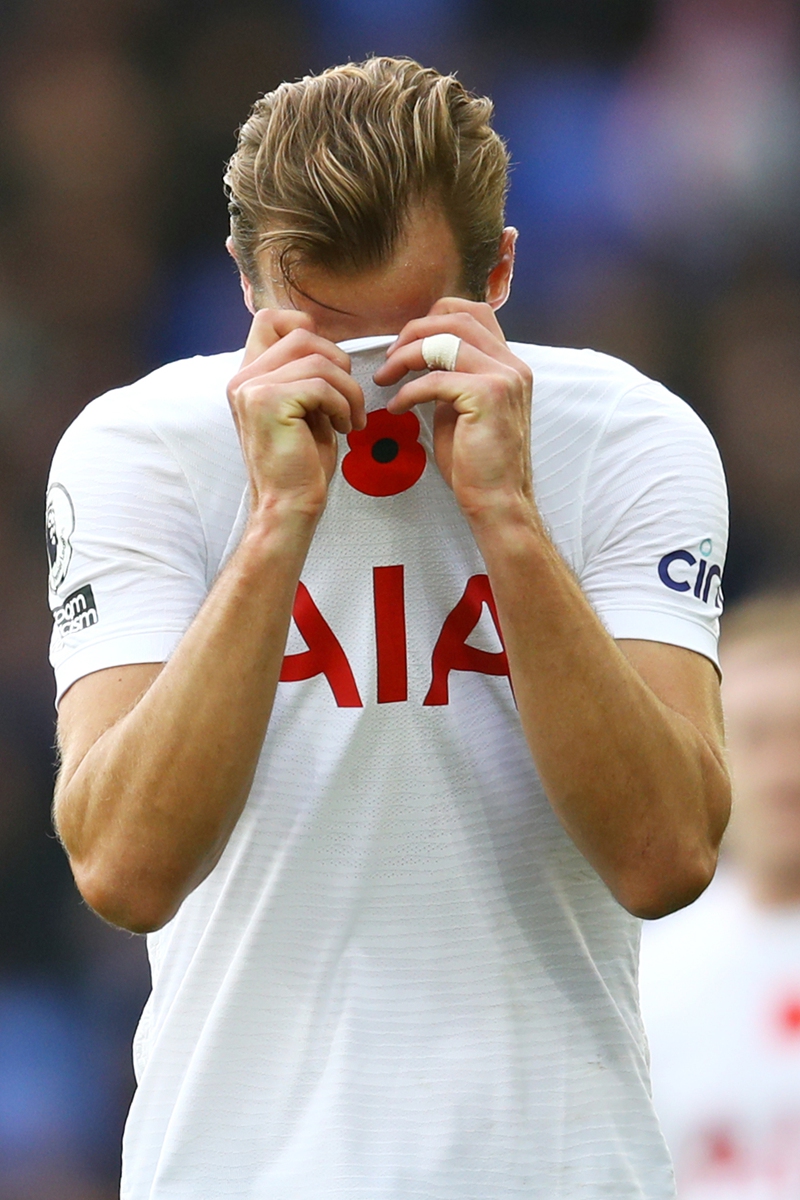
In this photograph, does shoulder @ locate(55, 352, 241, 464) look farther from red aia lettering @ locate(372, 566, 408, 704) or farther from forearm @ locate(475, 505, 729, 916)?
forearm @ locate(475, 505, 729, 916)

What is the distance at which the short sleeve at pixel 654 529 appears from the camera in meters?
1.72

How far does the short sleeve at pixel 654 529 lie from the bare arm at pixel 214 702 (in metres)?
0.31

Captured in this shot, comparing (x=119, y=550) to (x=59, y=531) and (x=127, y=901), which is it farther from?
(x=127, y=901)

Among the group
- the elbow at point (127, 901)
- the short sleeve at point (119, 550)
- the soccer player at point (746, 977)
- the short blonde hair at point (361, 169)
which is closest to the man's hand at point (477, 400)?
the short blonde hair at point (361, 169)

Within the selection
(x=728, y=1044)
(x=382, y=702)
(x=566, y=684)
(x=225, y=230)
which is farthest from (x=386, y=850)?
(x=225, y=230)

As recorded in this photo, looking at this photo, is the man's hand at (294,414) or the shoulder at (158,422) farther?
the shoulder at (158,422)

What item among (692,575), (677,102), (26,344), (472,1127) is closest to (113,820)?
(472,1127)

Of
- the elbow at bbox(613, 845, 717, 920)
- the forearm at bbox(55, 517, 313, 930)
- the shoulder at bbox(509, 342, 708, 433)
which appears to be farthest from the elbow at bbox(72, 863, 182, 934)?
the shoulder at bbox(509, 342, 708, 433)

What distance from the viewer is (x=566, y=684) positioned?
1.56m

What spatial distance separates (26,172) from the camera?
175 inches

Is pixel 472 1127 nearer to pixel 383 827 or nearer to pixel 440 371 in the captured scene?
pixel 383 827

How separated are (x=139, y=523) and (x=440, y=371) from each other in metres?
0.34

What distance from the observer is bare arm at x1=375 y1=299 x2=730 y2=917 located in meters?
1.56

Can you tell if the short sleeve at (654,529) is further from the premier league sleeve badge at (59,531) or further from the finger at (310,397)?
the premier league sleeve badge at (59,531)
